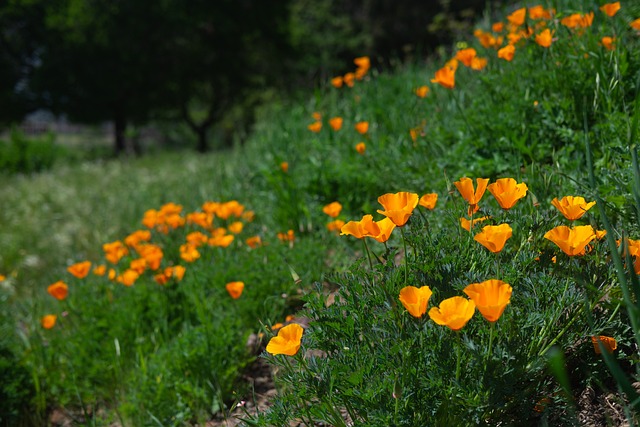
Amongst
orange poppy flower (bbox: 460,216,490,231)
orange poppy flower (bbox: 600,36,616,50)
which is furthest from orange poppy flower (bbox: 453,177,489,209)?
orange poppy flower (bbox: 600,36,616,50)

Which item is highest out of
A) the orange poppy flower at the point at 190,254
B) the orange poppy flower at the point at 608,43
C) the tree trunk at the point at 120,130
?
the orange poppy flower at the point at 608,43

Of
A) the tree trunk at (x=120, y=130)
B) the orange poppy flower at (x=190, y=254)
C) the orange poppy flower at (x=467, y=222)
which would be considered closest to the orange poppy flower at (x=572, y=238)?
the orange poppy flower at (x=467, y=222)

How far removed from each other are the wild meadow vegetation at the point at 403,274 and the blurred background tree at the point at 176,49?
12.7 meters

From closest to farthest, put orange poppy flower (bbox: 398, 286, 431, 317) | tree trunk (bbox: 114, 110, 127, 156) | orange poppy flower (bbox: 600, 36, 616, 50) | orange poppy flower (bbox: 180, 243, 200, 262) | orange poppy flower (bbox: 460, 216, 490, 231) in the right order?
orange poppy flower (bbox: 398, 286, 431, 317), orange poppy flower (bbox: 460, 216, 490, 231), orange poppy flower (bbox: 600, 36, 616, 50), orange poppy flower (bbox: 180, 243, 200, 262), tree trunk (bbox: 114, 110, 127, 156)

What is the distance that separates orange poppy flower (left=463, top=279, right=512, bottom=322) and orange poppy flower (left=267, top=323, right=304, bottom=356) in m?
0.45

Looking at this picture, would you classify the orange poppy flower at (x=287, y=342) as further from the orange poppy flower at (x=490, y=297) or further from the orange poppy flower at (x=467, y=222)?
the orange poppy flower at (x=467, y=222)

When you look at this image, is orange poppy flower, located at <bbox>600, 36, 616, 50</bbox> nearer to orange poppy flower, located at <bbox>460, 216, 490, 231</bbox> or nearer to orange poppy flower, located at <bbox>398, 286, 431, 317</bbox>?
orange poppy flower, located at <bbox>460, 216, 490, 231</bbox>

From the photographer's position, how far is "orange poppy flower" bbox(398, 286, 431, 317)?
1.28 metres

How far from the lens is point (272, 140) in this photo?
200 inches

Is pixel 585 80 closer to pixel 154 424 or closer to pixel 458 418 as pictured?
pixel 458 418

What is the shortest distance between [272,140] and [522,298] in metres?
3.86

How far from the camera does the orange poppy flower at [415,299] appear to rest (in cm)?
128

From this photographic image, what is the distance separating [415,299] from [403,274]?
0.92 ft

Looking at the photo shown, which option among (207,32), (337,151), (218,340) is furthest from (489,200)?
(207,32)
